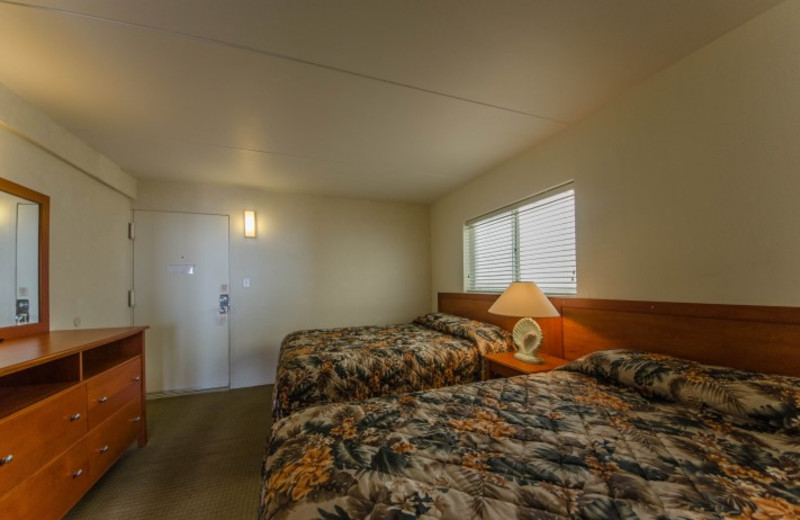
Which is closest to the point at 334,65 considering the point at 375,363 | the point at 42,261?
the point at 375,363

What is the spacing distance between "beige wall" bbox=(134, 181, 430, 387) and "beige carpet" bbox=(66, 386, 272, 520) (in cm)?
82

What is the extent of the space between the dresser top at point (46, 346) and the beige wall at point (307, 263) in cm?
145

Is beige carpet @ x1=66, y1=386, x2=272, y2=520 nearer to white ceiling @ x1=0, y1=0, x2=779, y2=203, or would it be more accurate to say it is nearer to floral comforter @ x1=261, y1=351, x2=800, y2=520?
floral comforter @ x1=261, y1=351, x2=800, y2=520

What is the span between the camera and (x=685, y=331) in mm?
1545

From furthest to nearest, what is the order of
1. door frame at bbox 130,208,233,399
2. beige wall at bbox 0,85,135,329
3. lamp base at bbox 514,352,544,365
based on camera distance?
door frame at bbox 130,208,233,399 < lamp base at bbox 514,352,544,365 < beige wall at bbox 0,85,135,329

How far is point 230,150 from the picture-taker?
251 cm

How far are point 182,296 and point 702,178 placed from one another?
4371mm

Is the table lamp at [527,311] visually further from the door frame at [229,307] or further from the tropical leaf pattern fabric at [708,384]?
the door frame at [229,307]

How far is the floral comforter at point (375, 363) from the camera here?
1.87 meters

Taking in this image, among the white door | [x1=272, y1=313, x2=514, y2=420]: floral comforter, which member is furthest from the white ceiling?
[x1=272, y1=313, x2=514, y2=420]: floral comforter

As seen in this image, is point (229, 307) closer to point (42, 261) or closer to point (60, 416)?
point (42, 261)

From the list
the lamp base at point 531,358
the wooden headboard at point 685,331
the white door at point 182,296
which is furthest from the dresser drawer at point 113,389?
the wooden headboard at point 685,331

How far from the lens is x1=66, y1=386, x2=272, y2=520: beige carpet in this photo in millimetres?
1612

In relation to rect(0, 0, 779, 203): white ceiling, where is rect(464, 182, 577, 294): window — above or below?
below
